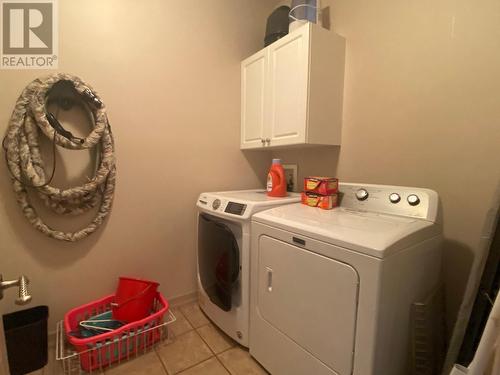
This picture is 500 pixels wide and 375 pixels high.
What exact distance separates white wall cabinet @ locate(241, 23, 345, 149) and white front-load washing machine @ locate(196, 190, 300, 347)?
1.66ft

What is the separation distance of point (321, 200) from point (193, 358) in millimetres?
1191

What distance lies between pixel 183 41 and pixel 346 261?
1872 mm

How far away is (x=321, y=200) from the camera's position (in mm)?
1426

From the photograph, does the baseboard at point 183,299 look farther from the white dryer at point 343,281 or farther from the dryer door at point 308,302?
the dryer door at point 308,302

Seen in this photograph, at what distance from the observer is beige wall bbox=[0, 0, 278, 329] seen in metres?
1.46

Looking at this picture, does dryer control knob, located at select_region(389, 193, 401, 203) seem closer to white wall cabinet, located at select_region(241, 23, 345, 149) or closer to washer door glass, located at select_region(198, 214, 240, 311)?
white wall cabinet, located at select_region(241, 23, 345, 149)

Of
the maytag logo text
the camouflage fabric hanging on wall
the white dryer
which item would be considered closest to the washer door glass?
the white dryer

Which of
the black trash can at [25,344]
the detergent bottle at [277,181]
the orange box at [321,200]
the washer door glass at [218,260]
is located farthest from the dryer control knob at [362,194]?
the black trash can at [25,344]

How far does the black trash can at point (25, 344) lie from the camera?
1.23 metres

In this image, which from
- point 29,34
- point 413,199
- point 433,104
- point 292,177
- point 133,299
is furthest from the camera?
point 292,177

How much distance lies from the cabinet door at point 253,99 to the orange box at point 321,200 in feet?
2.10

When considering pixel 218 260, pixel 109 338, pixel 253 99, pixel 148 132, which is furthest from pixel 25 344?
pixel 253 99

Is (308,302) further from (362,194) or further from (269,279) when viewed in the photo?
(362,194)

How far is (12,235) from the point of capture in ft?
4.58
